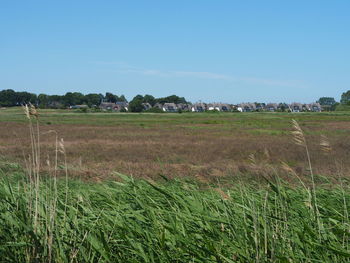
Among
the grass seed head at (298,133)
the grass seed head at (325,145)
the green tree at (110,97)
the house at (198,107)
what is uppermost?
the green tree at (110,97)

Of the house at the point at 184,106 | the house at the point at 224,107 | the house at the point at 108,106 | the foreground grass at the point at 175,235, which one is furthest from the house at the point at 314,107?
the foreground grass at the point at 175,235

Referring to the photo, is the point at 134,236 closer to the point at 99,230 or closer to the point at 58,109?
the point at 99,230

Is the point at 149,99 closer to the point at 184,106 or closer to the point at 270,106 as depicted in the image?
the point at 184,106

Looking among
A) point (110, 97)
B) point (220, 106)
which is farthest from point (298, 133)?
point (220, 106)

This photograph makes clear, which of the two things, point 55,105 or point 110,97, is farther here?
point 110,97

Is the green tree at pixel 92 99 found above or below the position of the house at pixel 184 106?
above

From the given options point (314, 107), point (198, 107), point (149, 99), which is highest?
point (149, 99)

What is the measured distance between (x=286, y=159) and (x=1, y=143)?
16.7 meters

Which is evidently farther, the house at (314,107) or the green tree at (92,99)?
the house at (314,107)

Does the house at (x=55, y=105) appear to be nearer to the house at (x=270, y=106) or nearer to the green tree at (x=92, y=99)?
the green tree at (x=92, y=99)

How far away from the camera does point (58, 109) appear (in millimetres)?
106562

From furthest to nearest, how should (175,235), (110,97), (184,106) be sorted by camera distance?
(184,106) < (110,97) < (175,235)

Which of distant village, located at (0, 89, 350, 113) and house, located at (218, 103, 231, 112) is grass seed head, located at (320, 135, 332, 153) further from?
house, located at (218, 103, 231, 112)

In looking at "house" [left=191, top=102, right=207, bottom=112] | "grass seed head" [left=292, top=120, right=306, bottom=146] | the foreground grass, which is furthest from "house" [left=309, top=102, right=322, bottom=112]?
"grass seed head" [left=292, top=120, right=306, bottom=146]
